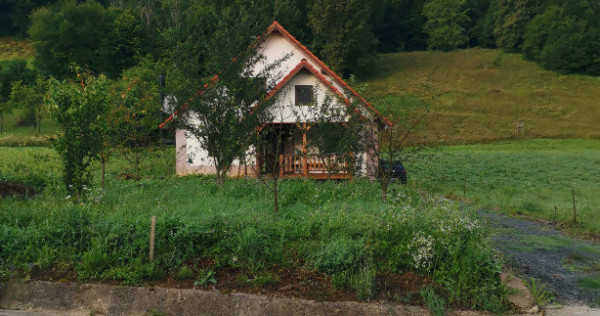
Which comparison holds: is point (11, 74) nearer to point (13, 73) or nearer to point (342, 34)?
point (13, 73)

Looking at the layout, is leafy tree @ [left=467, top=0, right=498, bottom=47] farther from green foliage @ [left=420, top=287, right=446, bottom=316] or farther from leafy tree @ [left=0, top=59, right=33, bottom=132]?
green foliage @ [left=420, top=287, right=446, bottom=316]

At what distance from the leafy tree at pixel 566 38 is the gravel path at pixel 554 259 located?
218ft

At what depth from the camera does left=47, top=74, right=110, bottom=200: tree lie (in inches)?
423

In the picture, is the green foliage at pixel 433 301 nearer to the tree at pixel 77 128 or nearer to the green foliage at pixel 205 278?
the green foliage at pixel 205 278

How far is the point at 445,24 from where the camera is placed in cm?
8844

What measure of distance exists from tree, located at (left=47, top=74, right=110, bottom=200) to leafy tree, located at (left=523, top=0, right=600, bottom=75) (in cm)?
7261

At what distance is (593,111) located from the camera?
56812 mm

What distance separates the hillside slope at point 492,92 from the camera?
51938mm

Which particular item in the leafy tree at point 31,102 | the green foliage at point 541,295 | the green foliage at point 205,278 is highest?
the leafy tree at point 31,102

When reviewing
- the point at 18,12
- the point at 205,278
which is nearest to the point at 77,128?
the point at 205,278

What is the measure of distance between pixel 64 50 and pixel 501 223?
60888 millimetres

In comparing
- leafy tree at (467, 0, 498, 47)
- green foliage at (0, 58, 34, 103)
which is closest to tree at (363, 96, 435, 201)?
green foliage at (0, 58, 34, 103)

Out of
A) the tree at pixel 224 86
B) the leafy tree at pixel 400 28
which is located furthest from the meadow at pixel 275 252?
the leafy tree at pixel 400 28

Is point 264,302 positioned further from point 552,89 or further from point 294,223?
point 552,89
